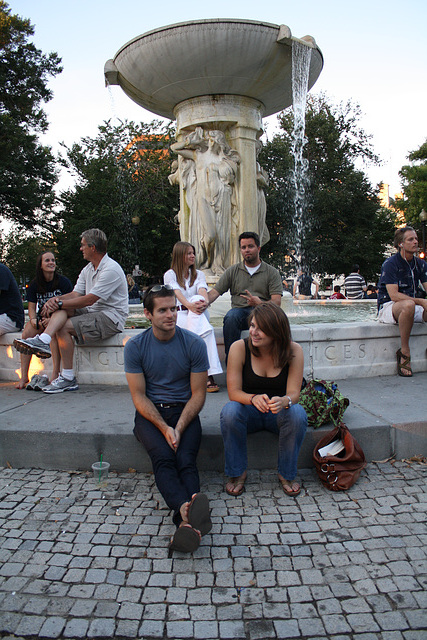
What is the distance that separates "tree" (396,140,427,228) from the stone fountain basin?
3041 centimetres

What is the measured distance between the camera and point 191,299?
16.8 feet

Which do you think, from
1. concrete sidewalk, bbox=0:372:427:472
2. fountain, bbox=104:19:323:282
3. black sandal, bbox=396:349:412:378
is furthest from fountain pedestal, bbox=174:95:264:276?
concrete sidewalk, bbox=0:372:427:472

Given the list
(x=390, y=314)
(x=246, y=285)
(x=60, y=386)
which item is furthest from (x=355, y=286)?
(x=60, y=386)

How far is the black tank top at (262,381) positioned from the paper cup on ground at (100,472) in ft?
3.76

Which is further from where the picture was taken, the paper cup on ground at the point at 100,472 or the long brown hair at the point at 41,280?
the long brown hair at the point at 41,280

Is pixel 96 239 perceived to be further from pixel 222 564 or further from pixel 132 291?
pixel 132 291

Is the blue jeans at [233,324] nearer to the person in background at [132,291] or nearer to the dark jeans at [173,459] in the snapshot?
the dark jeans at [173,459]

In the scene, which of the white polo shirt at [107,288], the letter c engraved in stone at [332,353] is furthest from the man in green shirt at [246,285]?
the white polo shirt at [107,288]

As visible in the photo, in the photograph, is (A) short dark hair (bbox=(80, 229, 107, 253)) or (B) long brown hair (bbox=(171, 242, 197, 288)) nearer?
(B) long brown hair (bbox=(171, 242, 197, 288))

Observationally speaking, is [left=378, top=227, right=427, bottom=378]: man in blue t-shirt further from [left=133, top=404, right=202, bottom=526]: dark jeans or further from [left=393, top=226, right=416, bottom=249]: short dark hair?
[left=133, top=404, right=202, bottom=526]: dark jeans

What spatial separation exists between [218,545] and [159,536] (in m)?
0.35

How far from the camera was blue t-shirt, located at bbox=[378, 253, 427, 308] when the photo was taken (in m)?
5.76

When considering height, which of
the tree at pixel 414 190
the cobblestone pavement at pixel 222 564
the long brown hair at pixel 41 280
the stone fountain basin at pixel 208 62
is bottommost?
the cobblestone pavement at pixel 222 564

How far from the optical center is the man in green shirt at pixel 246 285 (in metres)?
5.29
